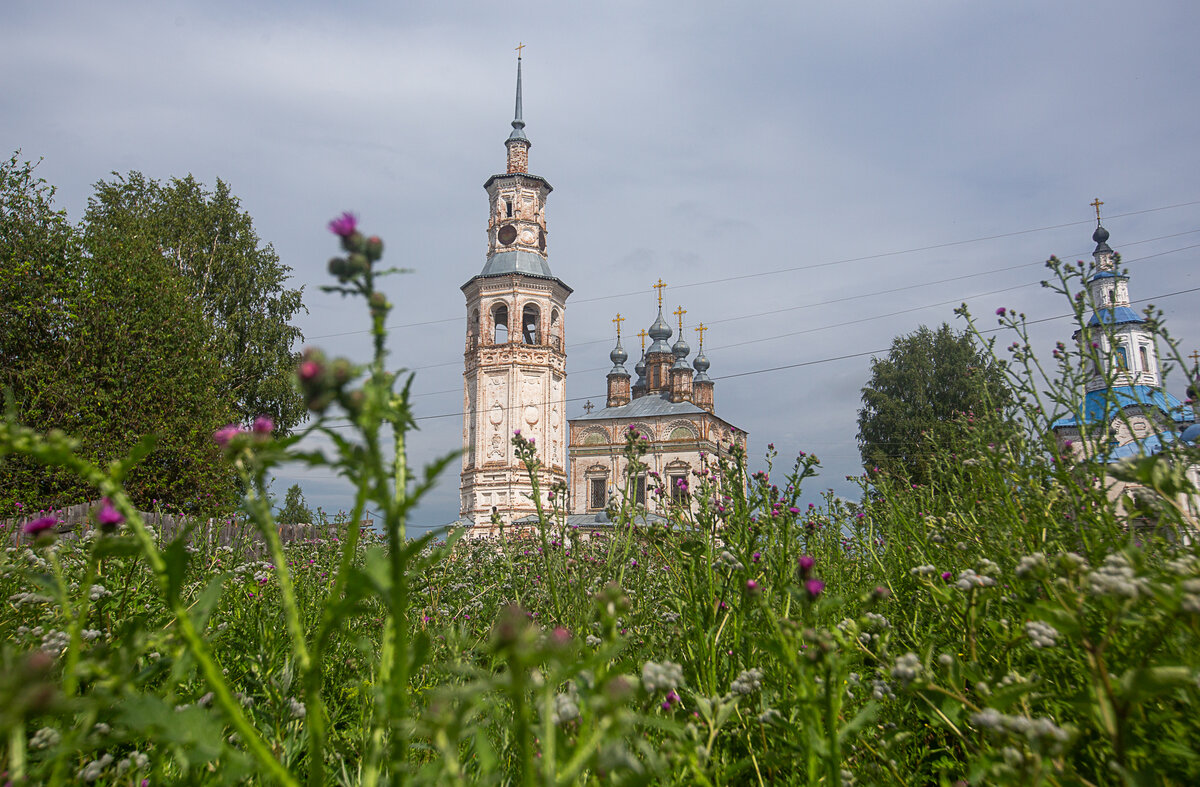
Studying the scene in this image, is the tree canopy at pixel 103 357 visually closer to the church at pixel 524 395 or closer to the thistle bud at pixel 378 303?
the church at pixel 524 395

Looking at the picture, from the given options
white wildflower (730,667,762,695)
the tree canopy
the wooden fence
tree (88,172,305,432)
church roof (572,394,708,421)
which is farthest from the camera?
church roof (572,394,708,421)

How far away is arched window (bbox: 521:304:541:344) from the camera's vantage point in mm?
33625

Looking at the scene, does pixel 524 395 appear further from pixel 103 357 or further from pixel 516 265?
pixel 103 357

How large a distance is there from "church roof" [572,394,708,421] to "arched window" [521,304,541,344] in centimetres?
797

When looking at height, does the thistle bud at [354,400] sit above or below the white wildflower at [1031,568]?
above

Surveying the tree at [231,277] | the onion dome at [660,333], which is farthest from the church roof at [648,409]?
the tree at [231,277]

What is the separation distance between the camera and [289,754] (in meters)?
1.66

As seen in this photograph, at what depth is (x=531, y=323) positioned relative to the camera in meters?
34.7

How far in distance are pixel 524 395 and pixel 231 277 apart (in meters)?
13.2

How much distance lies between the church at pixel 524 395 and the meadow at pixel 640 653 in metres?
25.9

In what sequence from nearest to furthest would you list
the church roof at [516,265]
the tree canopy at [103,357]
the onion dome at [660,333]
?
the tree canopy at [103,357], the church roof at [516,265], the onion dome at [660,333]

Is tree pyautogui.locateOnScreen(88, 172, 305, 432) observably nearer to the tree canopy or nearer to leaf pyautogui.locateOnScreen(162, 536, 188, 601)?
the tree canopy

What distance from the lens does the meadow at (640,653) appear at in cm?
79

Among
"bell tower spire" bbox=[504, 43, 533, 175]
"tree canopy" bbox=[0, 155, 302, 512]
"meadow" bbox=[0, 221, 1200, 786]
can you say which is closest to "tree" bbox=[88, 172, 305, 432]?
"tree canopy" bbox=[0, 155, 302, 512]
